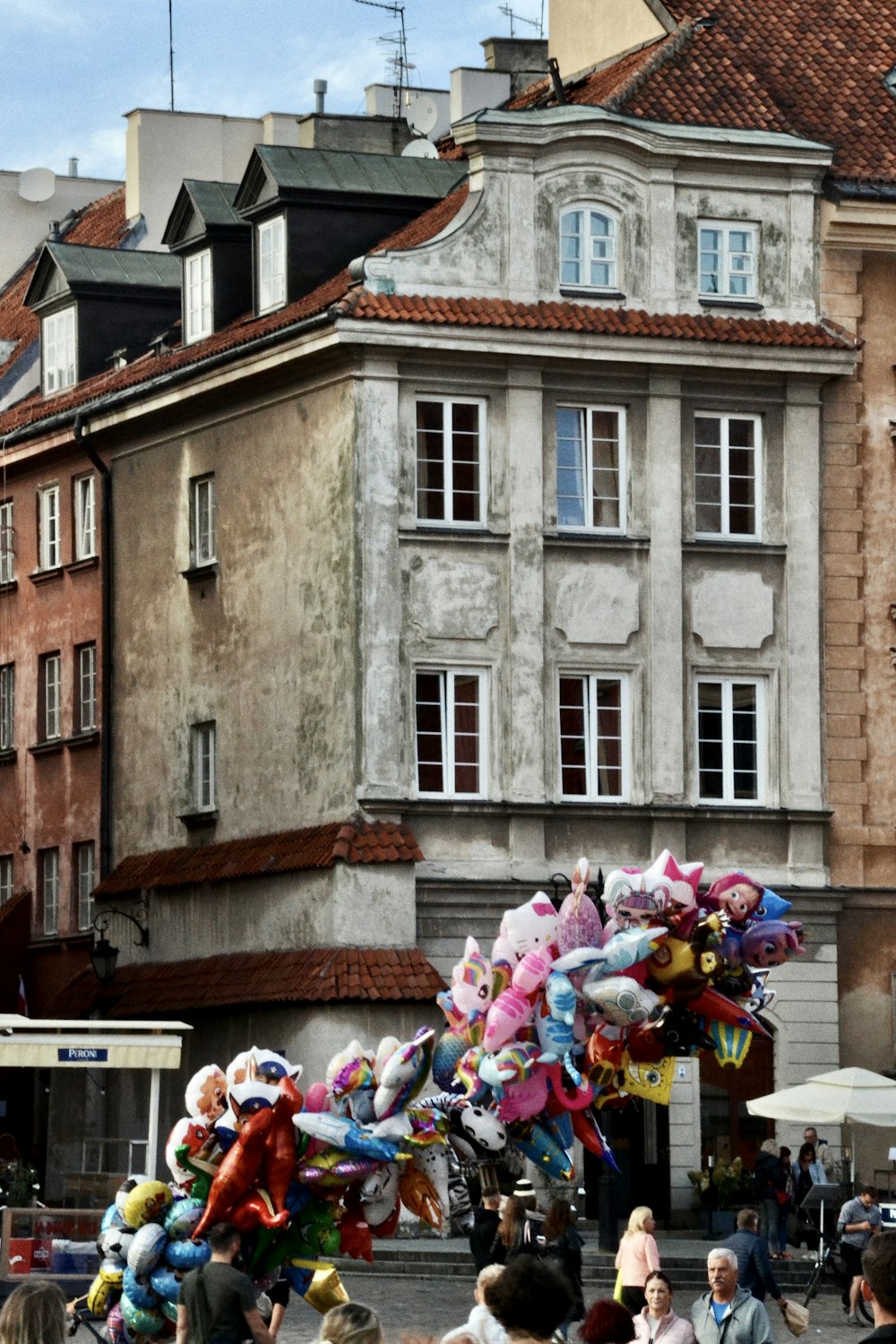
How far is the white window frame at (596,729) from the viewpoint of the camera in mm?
42250

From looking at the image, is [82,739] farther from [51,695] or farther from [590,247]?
[590,247]

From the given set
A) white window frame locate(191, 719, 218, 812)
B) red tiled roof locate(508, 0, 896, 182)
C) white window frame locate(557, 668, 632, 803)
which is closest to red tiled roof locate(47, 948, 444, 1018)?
white window frame locate(191, 719, 218, 812)

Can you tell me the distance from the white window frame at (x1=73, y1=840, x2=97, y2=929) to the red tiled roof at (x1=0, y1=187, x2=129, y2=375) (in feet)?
31.5

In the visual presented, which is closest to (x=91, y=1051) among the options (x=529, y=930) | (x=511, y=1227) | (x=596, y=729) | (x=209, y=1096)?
(x=511, y=1227)

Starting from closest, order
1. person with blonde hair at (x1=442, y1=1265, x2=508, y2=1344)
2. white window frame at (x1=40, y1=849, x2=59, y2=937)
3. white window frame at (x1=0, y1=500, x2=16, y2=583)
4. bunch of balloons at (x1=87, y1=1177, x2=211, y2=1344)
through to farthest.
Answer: person with blonde hair at (x1=442, y1=1265, x2=508, y2=1344) < bunch of balloons at (x1=87, y1=1177, x2=211, y2=1344) < white window frame at (x1=40, y1=849, x2=59, y2=937) < white window frame at (x1=0, y1=500, x2=16, y2=583)

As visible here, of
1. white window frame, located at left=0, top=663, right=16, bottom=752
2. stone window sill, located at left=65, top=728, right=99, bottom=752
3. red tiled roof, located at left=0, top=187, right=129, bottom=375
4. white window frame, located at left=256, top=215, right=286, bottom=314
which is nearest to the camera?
white window frame, located at left=256, top=215, right=286, bottom=314

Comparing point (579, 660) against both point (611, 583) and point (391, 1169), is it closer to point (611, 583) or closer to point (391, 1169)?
point (611, 583)

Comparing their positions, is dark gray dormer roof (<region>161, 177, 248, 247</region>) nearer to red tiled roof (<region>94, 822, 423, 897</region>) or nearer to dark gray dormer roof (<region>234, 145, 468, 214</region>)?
dark gray dormer roof (<region>234, 145, 468, 214</region>)

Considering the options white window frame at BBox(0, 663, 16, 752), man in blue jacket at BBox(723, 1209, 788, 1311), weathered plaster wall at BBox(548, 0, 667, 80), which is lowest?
man in blue jacket at BBox(723, 1209, 788, 1311)

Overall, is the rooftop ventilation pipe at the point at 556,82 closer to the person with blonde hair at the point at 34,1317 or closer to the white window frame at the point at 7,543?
the white window frame at the point at 7,543

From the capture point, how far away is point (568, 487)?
140 ft

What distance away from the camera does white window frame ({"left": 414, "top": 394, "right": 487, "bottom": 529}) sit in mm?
42125

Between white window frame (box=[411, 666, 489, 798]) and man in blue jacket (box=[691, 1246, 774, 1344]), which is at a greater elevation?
white window frame (box=[411, 666, 489, 798])

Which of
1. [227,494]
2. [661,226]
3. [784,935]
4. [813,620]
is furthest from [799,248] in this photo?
[784,935]
